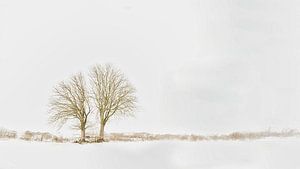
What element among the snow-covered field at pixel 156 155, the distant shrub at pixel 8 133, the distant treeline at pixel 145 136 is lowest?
the snow-covered field at pixel 156 155

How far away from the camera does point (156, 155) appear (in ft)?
80.3

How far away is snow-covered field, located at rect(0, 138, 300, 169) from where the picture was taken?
21950 millimetres

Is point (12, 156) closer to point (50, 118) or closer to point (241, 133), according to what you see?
point (50, 118)

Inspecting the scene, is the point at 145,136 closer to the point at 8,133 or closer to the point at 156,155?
the point at 156,155

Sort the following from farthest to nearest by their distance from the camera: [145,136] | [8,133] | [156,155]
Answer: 1. [145,136]
2. [8,133]
3. [156,155]

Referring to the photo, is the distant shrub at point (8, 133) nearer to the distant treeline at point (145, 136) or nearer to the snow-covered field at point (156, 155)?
the distant treeline at point (145, 136)

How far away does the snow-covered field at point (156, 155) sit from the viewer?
22.0 meters

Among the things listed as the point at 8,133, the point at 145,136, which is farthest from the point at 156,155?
the point at 8,133

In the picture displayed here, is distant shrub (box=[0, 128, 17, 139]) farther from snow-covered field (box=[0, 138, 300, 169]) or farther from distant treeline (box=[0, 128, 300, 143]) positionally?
snow-covered field (box=[0, 138, 300, 169])

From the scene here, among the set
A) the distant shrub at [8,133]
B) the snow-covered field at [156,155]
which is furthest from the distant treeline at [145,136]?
the snow-covered field at [156,155]

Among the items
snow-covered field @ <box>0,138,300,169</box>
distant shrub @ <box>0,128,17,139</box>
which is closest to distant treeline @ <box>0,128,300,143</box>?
distant shrub @ <box>0,128,17,139</box>

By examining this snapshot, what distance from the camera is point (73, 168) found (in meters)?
21.3

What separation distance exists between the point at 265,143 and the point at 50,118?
51.1ft

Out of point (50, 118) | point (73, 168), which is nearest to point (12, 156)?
point (73, 168)
